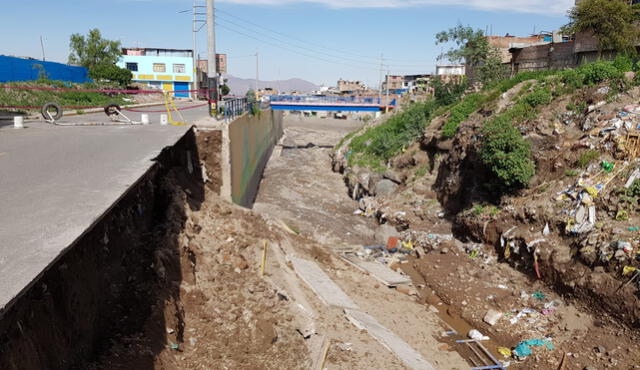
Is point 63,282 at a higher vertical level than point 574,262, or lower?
→ higher

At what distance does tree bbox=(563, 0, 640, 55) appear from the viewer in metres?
20.6

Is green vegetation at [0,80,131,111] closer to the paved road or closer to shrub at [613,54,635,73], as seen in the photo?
the paved road

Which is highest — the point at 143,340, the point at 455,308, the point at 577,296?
the point at 143,340

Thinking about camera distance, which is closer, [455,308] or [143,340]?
[143,340]

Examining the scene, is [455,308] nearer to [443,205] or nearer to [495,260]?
[495,260]

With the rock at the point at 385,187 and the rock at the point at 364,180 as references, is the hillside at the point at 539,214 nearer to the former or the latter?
the rock at the point at 385,187

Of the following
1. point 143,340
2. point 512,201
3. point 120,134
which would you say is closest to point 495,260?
point 512,201

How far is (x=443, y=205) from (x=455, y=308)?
640 cm

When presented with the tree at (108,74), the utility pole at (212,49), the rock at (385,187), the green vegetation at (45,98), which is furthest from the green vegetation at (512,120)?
the tree at (108,74)

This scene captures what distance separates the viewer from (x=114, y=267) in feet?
22.0

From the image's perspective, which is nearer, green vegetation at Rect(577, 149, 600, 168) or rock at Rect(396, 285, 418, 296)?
rock at Rect(396, 285, 418, 296)

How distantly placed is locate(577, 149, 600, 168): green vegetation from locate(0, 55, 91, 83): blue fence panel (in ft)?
100

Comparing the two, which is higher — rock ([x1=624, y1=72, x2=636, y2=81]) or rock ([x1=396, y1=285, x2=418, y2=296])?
rock ([x1=624, y1=72, x2=636, y2=81])

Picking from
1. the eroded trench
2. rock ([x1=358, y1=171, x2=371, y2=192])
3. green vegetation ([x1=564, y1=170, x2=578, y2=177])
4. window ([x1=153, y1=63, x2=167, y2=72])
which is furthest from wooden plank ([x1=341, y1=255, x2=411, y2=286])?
window ([x1=153, y1=63, x2=167, y2=72])
